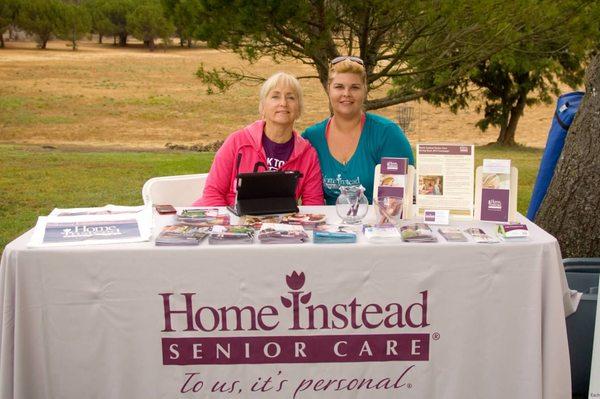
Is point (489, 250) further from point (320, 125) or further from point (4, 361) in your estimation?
point (4, 361)

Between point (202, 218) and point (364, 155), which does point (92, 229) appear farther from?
point (364, 155)

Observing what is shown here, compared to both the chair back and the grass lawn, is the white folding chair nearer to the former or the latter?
the chair back

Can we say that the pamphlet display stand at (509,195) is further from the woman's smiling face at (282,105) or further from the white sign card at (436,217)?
the woman's smiling face at (282,105)

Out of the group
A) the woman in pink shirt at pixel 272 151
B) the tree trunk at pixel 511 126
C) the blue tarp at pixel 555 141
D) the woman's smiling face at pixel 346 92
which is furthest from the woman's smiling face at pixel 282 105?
the tree trunk at pixel 511 126

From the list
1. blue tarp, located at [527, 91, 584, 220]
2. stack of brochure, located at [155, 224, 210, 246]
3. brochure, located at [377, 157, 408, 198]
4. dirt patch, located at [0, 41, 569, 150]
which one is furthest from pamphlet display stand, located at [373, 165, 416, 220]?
dirt patch, located at [0, 41, 569, 150]

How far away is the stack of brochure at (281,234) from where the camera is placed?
7.41 feet

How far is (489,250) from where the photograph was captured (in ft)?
7.45

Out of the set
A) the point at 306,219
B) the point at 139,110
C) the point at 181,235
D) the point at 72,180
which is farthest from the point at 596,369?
the point at 139,110

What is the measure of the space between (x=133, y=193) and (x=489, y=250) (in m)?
5.75

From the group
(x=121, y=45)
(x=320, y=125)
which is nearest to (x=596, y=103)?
(x=320, y=125)

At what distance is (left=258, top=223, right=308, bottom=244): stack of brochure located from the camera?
Result: 2.26m

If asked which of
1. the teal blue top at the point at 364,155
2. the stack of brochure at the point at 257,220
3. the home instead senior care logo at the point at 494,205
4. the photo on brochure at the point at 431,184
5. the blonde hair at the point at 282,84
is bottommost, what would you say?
the stack of brochure at the point at 257,220

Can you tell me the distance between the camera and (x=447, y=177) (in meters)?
2.63

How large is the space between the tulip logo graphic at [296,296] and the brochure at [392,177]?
56 cm
